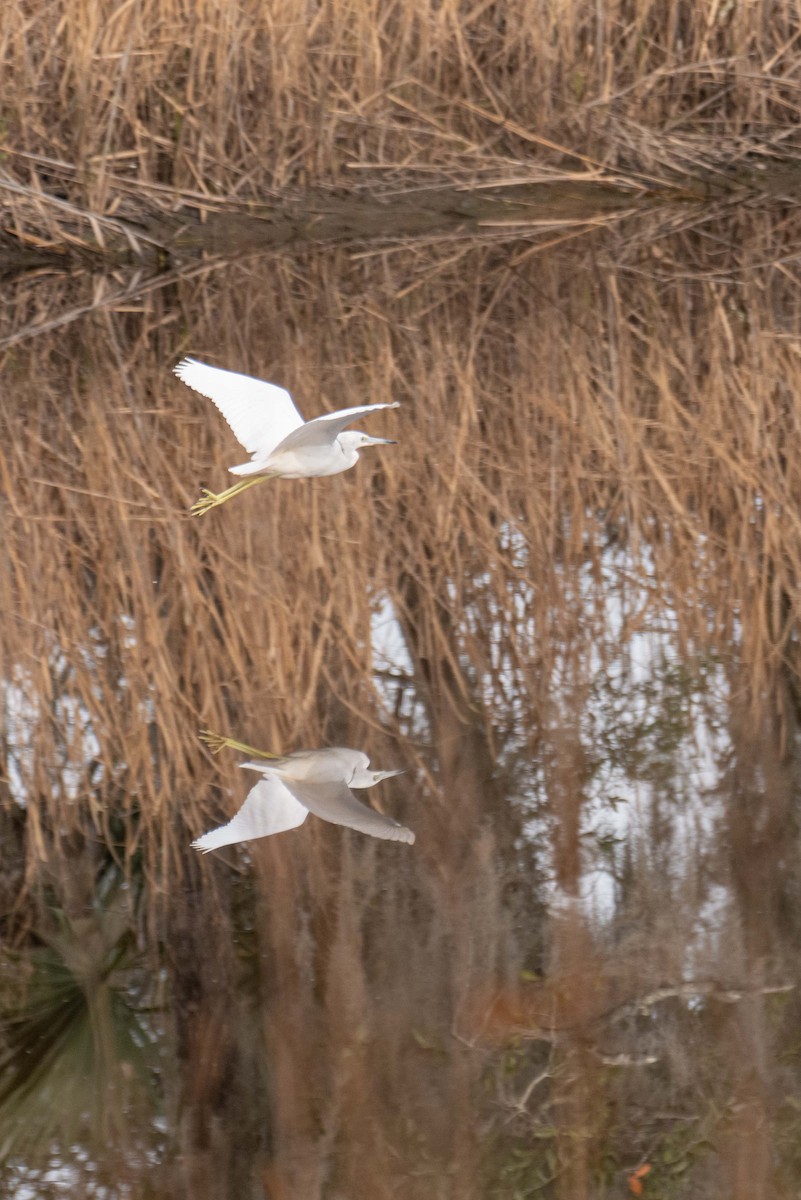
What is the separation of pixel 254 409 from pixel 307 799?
32.9 inches

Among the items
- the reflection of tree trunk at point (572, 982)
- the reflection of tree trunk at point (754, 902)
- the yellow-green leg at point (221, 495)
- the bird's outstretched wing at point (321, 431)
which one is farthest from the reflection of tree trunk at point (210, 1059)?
the yellow-green leg at point (221, 495)

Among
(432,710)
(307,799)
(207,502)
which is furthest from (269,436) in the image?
(307,799)

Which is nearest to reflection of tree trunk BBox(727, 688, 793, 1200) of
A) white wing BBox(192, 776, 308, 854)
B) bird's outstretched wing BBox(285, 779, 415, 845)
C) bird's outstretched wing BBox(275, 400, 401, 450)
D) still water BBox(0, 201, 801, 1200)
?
still water BBox(0, 201, 801, 1200)

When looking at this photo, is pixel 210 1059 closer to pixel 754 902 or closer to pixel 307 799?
pixel 307 799

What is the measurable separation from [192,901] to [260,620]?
0.59m

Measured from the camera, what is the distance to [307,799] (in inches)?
77.1

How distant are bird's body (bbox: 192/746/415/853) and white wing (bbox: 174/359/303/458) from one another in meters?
0.66

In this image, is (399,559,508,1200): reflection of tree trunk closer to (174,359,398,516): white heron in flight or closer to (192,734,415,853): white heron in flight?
(192,734,415,853): white heron in flight

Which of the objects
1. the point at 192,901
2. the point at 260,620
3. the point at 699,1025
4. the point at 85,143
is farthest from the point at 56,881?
the point at 85,143

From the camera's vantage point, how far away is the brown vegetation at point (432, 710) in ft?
5.27

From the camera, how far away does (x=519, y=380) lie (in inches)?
130

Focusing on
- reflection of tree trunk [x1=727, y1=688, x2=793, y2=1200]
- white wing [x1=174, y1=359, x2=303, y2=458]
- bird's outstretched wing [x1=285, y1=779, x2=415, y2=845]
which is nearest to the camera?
reflection of tree trunk [x1=727, y1=688, x2=793, y2=1200]

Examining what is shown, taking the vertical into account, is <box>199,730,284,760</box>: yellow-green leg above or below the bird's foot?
below

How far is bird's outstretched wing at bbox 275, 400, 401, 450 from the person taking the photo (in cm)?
213
